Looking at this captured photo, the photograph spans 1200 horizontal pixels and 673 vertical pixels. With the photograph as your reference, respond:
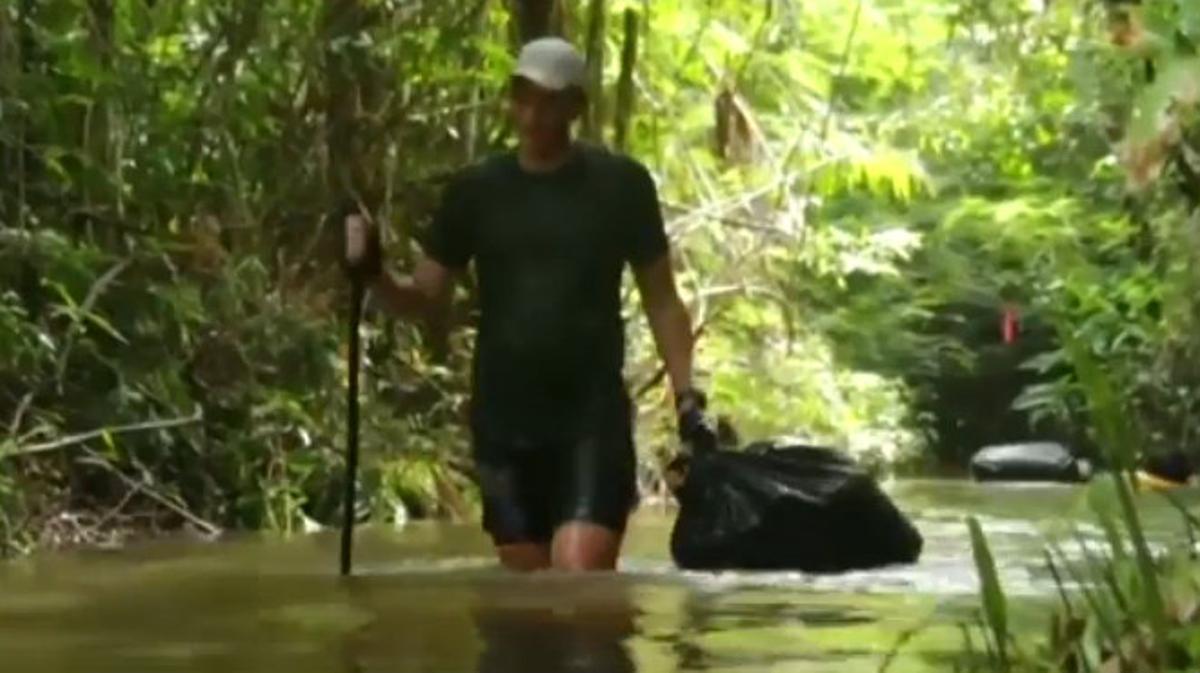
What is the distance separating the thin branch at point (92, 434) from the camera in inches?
377

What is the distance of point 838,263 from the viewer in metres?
22.3

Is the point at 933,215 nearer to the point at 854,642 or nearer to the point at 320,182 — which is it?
the point at 320,182

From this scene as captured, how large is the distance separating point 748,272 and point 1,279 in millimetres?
8259

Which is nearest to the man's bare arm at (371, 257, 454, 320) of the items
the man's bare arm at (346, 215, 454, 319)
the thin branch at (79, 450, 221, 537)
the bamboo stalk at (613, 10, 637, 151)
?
the man's bare arm at (346, 215, 454, 319)

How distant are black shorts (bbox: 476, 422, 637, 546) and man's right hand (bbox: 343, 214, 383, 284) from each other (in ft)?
2.21

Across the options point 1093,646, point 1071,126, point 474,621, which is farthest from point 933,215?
point 1093,646

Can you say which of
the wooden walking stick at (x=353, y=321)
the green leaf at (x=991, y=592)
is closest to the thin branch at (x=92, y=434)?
the wooden walking stick at (x=353, y=321)

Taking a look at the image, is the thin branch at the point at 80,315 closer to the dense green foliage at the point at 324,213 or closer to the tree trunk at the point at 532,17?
the dense green foliage at the point at 324,213

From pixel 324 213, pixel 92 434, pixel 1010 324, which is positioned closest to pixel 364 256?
pixel 92 434

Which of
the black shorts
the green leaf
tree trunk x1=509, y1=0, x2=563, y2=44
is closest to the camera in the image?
the green leaf

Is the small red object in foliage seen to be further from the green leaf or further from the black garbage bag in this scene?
the green leaf

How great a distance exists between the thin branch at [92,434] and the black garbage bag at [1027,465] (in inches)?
633

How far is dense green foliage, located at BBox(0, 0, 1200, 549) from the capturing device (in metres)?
10.1

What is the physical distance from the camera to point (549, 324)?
7594 mm
